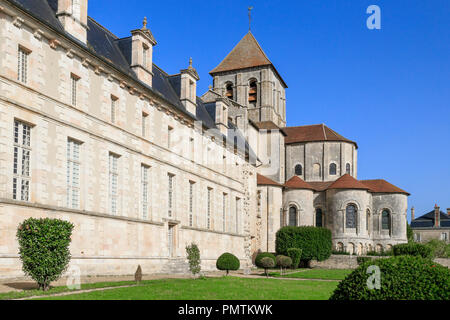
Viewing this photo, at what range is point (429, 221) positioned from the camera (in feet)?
285

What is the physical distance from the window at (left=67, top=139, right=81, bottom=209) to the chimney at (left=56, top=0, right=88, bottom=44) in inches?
181

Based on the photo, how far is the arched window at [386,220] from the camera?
54062 mm

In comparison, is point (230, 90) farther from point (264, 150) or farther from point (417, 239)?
point (417, 239)

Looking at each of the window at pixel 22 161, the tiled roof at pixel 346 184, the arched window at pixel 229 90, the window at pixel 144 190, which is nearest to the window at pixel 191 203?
the window at pixel 144 190

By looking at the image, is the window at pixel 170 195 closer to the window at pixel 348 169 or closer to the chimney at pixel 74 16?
the chimney at pixel 74 16

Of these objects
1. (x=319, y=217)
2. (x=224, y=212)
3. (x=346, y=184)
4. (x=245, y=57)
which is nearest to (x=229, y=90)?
(x=245, y=57)

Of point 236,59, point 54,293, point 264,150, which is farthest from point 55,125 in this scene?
point 236,59

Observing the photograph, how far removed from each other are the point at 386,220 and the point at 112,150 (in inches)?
1560

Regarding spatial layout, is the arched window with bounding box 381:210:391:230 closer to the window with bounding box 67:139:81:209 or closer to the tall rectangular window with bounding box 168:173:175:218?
the tall rectangular window with bounding box 168:173:175:218

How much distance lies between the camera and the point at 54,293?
1281 cm

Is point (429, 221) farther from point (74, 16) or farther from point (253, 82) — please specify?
point (74, 16)

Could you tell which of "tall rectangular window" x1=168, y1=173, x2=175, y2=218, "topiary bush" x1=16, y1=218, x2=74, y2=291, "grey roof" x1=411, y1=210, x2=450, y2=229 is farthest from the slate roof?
"topiary bush" x1=16, y1=218, x2=74, y2=291

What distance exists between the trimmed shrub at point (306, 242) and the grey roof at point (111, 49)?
44.9ft
